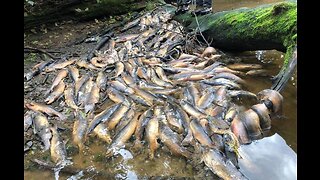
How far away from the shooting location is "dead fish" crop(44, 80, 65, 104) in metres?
6.48

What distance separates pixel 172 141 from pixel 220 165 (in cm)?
86

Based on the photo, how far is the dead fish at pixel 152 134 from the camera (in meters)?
4.82

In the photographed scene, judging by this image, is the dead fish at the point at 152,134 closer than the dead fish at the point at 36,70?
Yes

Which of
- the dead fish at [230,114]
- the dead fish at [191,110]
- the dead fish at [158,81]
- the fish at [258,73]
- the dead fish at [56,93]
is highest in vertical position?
the dead fish at [56,93]

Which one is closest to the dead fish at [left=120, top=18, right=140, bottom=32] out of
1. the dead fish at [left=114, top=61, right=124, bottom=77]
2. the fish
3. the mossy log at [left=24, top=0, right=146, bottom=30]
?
the mossy log at [left=24, top=0, right=146, bottom=30]

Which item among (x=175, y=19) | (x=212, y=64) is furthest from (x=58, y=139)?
(x=175, y=19)

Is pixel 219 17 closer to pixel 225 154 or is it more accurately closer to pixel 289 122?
pixel 289 122

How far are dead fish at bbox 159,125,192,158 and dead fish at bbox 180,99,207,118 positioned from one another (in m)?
0.56

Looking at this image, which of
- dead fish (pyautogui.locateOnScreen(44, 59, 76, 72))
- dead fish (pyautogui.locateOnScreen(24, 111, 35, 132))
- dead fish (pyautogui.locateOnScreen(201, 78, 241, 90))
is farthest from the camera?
dead fish (pyautogui.locateOnScreen(44, 59, 76, 72))

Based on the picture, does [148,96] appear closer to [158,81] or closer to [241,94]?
[158,81]

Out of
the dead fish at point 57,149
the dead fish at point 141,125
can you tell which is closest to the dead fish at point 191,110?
the dead fish at point 141,125

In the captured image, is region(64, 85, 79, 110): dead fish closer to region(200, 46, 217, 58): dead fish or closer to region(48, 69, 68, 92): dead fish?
region(48, 69, 68, 92): dead fish

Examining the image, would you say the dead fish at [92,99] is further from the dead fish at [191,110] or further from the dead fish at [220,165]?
the dead fish at [220,165]

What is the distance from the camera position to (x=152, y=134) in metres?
5.03
